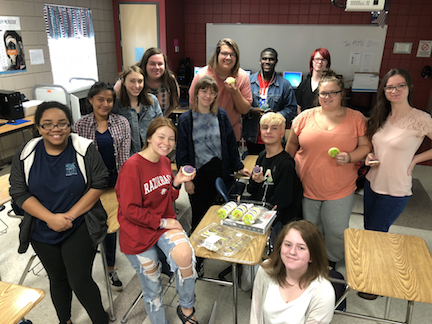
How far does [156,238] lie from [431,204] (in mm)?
3747

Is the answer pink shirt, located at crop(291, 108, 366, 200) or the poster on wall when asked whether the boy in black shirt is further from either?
the poster on wall

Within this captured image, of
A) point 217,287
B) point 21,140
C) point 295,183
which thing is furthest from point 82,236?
point 21,140

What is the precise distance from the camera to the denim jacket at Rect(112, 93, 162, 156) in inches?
106

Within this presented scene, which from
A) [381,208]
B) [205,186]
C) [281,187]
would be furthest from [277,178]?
[381,208]

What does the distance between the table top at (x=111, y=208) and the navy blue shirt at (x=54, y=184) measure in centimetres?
26

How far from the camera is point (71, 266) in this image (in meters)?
1.93

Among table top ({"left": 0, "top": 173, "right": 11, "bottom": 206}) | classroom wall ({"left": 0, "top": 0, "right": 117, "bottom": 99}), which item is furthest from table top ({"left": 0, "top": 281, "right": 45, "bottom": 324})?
classroom wall ({"left": 0, "top": 0, "right": 117, "bottom": 99})

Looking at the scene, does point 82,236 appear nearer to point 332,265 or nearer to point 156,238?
point 156,238

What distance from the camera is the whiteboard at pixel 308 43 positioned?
5980 mm

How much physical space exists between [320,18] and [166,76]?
434 centimetres

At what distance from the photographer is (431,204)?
4.18 metres

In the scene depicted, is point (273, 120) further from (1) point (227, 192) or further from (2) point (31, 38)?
(2) point (31, 38)

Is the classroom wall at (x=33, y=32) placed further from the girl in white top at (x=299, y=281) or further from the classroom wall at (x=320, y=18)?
the girl in white top at (x=299, y=281)

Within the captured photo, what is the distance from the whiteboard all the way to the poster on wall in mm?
3367
